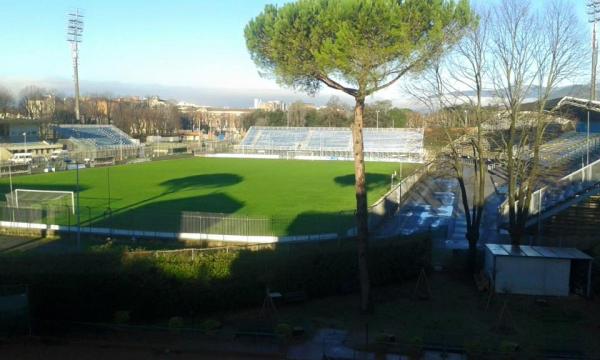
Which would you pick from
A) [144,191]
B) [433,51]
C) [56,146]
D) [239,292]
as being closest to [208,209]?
[144,191]

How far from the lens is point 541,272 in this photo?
12.9 m

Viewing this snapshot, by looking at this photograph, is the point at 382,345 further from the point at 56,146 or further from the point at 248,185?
the point at 56,146

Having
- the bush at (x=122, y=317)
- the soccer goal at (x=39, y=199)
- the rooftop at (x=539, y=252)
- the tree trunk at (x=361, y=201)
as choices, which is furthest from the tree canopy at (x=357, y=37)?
the soccer goal at (x=39, y=199)

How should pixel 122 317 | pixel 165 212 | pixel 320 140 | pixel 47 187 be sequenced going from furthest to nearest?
pixel 320 140 < pixel 47 187 < pixel 165 212 < pixel 122 317

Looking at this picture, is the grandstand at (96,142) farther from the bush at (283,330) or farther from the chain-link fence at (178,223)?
the bush at (283,330)

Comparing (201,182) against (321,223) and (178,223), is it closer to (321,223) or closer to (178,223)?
(178,223)

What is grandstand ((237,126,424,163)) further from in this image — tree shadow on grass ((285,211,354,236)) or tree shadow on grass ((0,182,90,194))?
tree shadow on grass ((285,211,354,236))

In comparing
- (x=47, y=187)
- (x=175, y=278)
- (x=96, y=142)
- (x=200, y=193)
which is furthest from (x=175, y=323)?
(x=96, y=142)

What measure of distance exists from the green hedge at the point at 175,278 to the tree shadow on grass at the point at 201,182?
2109 centimetres

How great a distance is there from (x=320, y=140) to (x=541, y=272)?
6035cm

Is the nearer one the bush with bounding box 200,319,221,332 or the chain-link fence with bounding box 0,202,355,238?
the bush with bounding box 200,319,221,332

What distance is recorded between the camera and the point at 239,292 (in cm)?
1145

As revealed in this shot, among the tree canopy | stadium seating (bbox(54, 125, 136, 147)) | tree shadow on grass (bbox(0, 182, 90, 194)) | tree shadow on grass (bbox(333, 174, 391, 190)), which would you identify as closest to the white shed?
the tree canopy

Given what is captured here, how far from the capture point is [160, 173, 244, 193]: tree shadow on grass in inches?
1361
